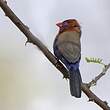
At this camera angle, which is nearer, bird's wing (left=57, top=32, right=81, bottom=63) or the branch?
the branch

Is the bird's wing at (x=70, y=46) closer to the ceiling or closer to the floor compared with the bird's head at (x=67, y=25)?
closer to the floor

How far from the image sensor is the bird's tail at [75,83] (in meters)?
0.51

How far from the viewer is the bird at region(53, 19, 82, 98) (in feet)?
1.88

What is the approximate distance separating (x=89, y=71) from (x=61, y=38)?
0.95 m

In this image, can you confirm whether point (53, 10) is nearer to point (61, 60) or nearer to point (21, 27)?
point (61, 60)

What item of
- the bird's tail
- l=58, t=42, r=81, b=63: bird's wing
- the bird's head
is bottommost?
the bird's tail

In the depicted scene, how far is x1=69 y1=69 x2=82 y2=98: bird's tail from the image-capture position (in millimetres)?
514

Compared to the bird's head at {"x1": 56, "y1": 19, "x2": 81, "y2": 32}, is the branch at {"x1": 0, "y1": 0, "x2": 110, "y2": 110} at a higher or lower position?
lower

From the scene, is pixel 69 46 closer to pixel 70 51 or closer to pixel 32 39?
pixel 70 51

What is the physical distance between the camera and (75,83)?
1.87 feet

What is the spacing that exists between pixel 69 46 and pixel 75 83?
0.17ft

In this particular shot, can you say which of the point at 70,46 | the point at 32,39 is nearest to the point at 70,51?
the point at 70,46

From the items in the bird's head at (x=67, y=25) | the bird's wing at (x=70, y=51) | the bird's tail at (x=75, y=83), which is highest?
the bird's head at (x=67, y=25)

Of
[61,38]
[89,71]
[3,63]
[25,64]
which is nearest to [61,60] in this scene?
[61,38]
